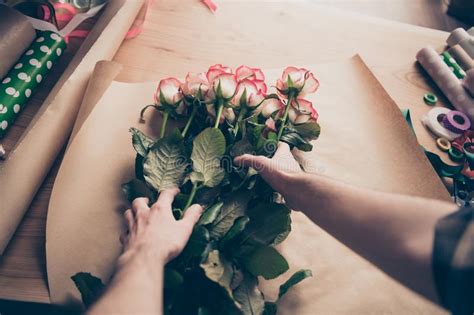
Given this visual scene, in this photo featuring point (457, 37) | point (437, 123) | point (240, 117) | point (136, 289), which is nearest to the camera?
point (136, 289)

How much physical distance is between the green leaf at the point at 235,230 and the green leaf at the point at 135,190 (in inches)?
4.7

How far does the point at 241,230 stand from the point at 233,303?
8cm

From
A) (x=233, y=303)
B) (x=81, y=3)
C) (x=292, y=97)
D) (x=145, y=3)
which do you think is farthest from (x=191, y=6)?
(x=233, y=303)

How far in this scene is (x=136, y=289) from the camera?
1.18 feet

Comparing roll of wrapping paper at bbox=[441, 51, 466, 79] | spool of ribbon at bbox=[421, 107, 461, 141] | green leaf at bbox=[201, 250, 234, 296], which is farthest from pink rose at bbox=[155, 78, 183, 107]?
roll of wrapping paper at bbox=[441, 51, 466, 79]

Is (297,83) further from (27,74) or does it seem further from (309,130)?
(27,74)

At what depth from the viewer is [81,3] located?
76 centimetres

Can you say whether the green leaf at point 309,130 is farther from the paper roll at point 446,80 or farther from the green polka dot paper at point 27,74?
the green polka dot paper at point 27,74

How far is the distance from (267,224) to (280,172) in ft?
0.23

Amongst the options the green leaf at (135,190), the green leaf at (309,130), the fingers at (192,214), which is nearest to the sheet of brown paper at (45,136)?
the green leaf at (135,190)

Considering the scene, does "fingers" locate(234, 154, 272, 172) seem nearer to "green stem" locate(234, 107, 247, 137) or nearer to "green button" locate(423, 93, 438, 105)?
"green stem" locate(234, 107, 247, 137)

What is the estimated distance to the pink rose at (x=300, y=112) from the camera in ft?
1.94

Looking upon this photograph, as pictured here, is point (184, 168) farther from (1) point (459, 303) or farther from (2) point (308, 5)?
(2) point (308, 5)

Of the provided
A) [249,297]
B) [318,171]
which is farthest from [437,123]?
[249,297]
